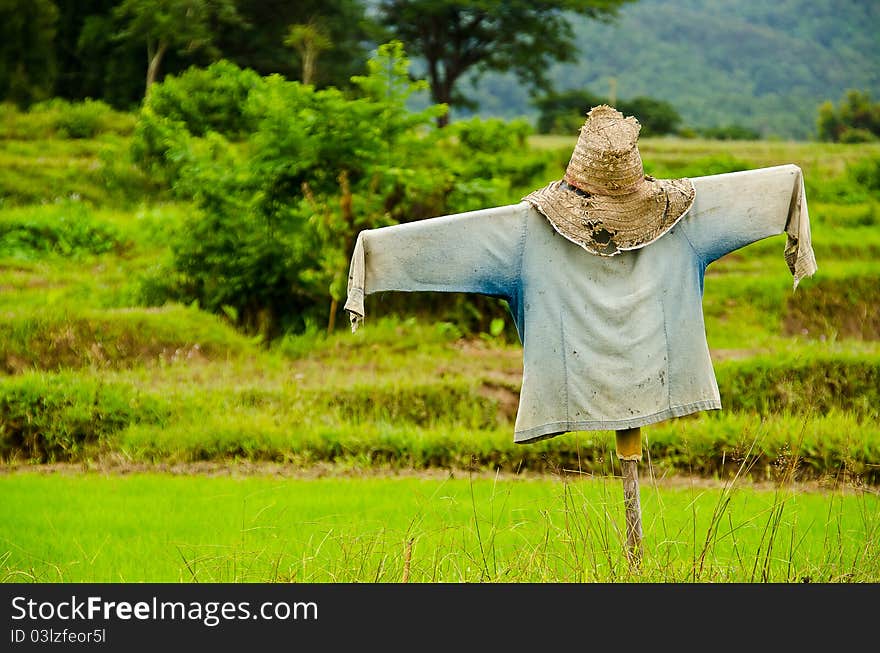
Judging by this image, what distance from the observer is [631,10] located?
194 ft

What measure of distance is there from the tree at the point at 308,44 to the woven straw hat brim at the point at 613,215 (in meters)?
17.3

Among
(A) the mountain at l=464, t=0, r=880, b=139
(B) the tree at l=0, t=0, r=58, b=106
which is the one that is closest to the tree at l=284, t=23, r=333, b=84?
(B) the tree at l=0, t=0, r=58, b=106

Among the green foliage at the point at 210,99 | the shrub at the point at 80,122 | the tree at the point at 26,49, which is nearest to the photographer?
the green foliage at the point at 210,99

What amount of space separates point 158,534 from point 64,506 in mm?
830

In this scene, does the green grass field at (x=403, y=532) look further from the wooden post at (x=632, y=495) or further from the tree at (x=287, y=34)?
the tree at (x=287, y=34)

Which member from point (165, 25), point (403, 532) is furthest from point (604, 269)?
point (165, 25)

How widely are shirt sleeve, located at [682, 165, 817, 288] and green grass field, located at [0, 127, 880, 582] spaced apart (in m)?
Result: 0.87

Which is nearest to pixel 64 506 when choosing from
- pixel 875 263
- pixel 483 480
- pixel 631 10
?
pixel 483 480

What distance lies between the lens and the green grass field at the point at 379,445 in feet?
15.3

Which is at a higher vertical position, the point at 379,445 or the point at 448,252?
the point at 448,252

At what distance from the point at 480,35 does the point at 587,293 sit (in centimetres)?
2395

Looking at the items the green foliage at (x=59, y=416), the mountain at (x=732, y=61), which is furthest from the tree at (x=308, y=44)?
the mountain at (x=732, y=61)

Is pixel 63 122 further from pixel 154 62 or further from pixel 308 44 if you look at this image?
pixel 308 44

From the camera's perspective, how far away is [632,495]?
13.1ft
